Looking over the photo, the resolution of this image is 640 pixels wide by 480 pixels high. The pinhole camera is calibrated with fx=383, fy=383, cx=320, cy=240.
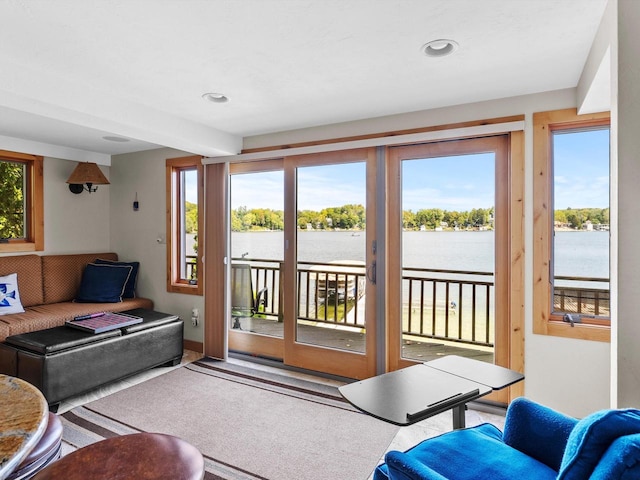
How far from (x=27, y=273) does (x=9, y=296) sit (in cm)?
34

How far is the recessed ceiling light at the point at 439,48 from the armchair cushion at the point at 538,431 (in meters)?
1.78

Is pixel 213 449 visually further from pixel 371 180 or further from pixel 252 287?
pixel 371 180

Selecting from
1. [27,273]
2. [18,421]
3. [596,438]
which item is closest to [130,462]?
[18,421]

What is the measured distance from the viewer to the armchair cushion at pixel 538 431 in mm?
1451

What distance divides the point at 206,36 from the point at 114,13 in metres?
0.41

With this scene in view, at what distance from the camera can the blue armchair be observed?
0.98 meters

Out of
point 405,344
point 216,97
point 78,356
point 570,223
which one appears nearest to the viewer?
point 570,223

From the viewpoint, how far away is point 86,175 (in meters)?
4.32

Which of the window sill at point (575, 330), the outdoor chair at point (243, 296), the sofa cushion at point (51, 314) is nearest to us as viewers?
the window sill at point (575, 330)

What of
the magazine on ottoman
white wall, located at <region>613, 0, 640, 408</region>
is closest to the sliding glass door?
the magazine on ottoman

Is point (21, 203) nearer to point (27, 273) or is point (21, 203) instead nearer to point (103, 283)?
point (27, 273)

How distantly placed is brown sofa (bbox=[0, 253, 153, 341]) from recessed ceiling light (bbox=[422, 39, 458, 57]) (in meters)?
3.74

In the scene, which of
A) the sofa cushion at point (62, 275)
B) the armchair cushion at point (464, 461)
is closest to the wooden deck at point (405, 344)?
the armchair cushion at point (464, 461)

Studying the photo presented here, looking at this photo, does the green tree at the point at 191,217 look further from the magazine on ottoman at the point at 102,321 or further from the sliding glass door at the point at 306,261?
the magazine on ottoman at the point at 102,321
